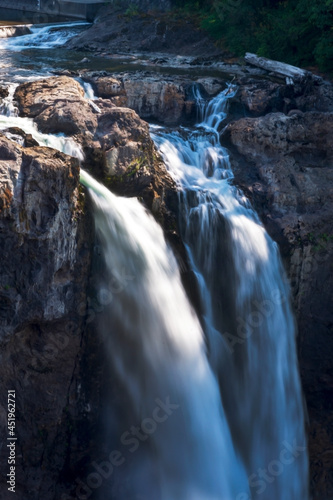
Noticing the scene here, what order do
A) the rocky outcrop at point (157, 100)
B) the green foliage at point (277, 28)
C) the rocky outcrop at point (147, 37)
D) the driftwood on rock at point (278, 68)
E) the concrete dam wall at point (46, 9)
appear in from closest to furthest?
1. the rocky outcrop at point (157, 100)
2. the driftwood on rock at point (278, 68)
3. the green foliage at point (277, 28)
4. the rocky outcrop at point (147, 37)
5. the concrete dam wall at point (46, 9)

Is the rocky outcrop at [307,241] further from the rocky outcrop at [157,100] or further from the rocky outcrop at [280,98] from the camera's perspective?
the rocky outcrop at [157,100]

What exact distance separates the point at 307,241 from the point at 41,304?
4.99 meters

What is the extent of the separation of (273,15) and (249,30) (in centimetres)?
90

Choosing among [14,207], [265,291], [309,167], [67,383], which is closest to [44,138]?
[14,207]

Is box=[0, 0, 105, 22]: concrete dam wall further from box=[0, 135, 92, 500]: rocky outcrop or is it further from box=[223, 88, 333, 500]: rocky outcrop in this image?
box=[0, 135, 92, 500]: rocky outcrop

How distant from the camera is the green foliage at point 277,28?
50.2ft

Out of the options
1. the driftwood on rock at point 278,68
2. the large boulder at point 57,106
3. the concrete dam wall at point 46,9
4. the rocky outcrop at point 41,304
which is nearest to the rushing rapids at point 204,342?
the large boulder at point 57,106

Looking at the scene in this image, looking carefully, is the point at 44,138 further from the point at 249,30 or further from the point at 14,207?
the point at 249,30

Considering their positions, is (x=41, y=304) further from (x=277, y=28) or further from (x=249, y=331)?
(x=277, y=28)

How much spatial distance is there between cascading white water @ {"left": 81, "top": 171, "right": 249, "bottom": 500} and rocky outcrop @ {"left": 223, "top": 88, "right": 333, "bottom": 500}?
83.7 inches

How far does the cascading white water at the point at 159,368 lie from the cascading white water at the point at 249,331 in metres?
0.55

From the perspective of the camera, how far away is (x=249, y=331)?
8945 millimetres

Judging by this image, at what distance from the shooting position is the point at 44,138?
810 centimetres

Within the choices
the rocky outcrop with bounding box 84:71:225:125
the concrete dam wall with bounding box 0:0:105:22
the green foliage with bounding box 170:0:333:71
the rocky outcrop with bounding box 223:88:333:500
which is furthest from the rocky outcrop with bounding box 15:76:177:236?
the concrete dam wall with bounding box 0:0:105:22
